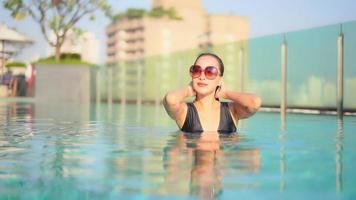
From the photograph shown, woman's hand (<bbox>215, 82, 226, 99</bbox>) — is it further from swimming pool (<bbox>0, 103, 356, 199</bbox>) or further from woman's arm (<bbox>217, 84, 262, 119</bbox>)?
swimming pool (<bbox>0, 103, 356, 199</bbox>)

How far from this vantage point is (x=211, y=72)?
505cm

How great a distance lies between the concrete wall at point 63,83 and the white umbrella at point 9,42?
6.20 metres

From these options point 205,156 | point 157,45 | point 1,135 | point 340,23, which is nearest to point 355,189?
point 205,156

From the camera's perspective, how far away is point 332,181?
2797 mm

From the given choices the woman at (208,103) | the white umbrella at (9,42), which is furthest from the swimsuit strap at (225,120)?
the white umbrella at (9,42)

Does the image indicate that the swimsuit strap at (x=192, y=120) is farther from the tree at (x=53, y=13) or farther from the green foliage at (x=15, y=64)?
the green foliage at (x=15, y=64)

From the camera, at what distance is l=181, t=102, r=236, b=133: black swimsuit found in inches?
213

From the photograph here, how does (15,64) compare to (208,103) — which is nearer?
(208,103)

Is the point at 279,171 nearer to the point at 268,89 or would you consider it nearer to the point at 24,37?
the point at 268,89

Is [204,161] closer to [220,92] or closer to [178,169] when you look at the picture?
[178,169]

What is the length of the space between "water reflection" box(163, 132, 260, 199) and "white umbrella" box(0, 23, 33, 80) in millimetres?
27562

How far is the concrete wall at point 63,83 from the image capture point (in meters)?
25.7

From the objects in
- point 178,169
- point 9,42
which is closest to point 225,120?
point 178,169

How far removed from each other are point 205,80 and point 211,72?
0.10m
